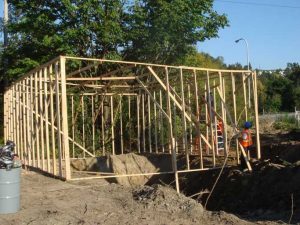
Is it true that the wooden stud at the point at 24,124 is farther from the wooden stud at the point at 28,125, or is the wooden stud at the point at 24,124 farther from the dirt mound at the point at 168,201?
the dirt mound at the point at 168,201

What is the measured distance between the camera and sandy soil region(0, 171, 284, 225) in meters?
7.07

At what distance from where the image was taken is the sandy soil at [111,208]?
7.07m

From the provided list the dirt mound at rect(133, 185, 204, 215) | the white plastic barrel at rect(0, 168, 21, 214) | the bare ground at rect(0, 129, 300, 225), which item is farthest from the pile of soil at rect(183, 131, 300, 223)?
the white plastic barrel at rect(0, 168, 21, 214)

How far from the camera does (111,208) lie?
775 cm

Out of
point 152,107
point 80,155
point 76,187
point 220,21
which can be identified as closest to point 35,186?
point 76,187

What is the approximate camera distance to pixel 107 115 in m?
17.3

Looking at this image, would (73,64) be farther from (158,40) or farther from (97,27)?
(158,40)

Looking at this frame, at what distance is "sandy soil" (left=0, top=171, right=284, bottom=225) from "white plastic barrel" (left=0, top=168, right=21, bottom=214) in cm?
14

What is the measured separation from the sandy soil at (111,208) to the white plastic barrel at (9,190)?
0.14m

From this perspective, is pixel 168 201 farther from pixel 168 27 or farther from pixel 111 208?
pixel 168 27

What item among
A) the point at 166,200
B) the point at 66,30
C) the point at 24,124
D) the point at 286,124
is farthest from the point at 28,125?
the point at 286,124

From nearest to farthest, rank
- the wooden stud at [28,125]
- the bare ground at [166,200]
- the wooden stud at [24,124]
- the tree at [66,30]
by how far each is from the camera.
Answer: the bare ground at [166,200], the wooden stud at [28,125], the wooden stud at [24,124], the tree at [66,30]

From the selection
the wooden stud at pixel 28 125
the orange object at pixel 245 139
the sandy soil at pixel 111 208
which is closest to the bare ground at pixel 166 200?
the sandy soil at pixel 111 208

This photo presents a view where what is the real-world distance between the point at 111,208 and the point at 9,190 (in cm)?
169
